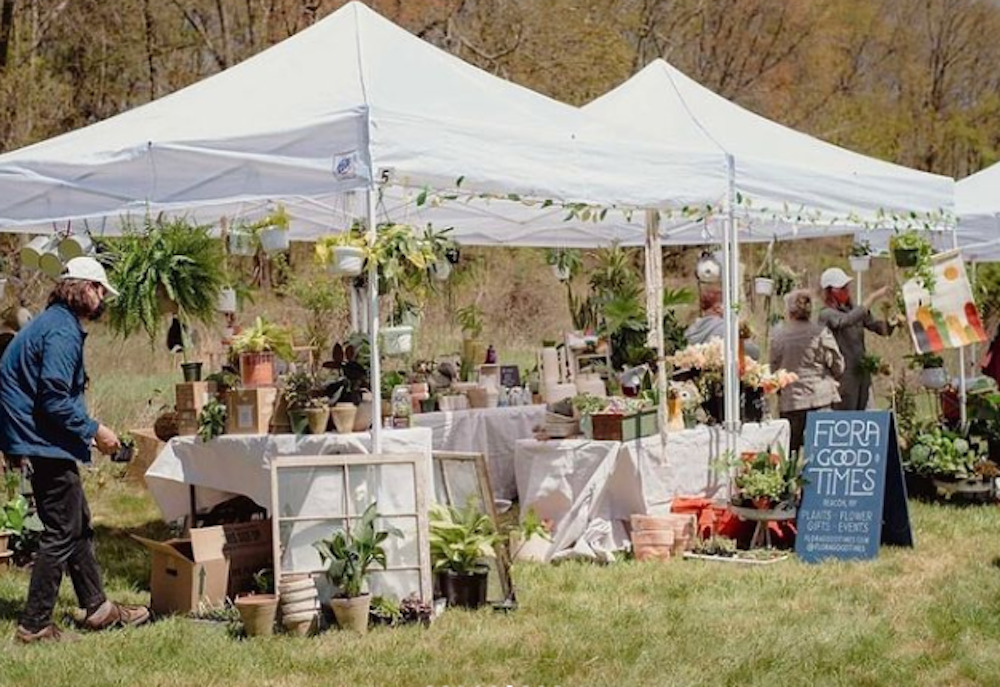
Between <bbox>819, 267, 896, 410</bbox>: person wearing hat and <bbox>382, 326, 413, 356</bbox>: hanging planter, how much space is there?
4.10 m

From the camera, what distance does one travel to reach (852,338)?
9375 millimetres

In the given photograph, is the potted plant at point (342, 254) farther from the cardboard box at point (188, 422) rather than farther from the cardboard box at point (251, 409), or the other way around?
the cardboard box at point (188, 422)

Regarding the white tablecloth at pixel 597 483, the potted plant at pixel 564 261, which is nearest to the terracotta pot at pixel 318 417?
the white tablecloth at pixel 597 483

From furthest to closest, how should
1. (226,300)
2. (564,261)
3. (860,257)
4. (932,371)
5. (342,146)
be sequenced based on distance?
(564,261) < (860,257) < (932,371) < (226,300) < (342,146)

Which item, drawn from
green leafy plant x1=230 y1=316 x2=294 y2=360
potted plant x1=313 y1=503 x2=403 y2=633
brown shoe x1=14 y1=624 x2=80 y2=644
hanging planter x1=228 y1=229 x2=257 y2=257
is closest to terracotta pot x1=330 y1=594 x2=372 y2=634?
potted plant x1=313 y1=503 x2=403 y2=633

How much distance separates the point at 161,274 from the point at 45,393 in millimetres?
1973

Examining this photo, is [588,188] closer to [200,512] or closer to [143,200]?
[143,200]

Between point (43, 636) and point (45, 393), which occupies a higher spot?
point (45, 393)

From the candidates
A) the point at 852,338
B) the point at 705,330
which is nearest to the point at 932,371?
the point at 852,338

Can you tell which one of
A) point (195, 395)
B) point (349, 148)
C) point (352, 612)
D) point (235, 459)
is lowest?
point (352, 612)

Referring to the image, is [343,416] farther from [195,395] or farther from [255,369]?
[195,395]

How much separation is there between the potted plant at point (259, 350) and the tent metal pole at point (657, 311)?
6.74 feet

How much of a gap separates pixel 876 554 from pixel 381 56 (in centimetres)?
355

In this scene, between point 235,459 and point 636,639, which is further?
point 235,459
